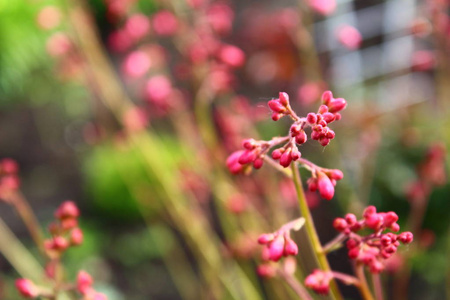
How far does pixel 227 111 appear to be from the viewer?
173 cm

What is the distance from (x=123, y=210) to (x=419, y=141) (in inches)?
68.9

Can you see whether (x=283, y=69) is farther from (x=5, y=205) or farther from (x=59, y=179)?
(x=5, y=205)

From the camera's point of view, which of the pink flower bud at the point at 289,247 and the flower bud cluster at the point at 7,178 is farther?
the flower bud cluster at the point at 7,178

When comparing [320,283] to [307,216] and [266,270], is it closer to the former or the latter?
[307,216]

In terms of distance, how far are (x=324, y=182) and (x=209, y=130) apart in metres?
0.93

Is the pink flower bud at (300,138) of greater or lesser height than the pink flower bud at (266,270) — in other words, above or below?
above

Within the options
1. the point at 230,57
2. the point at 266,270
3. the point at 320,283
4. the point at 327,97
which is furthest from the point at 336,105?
the point at 230,57

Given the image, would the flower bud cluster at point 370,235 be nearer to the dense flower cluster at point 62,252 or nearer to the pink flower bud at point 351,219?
the pink flower bud at point 351,219

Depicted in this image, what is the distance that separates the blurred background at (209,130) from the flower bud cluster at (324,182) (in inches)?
5.6

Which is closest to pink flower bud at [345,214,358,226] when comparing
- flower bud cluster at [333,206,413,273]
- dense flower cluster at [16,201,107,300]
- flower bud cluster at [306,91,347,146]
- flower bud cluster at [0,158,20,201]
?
flower bud cluster at [333,206,413,273]

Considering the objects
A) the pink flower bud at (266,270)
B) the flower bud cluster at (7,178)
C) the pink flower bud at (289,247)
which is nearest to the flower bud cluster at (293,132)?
the pink flower bud at (289,247)

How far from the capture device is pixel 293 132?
0.67m

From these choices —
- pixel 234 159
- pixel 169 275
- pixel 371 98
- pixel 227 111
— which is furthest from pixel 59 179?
pixel 234 159

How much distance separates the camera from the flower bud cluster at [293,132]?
66 cm
